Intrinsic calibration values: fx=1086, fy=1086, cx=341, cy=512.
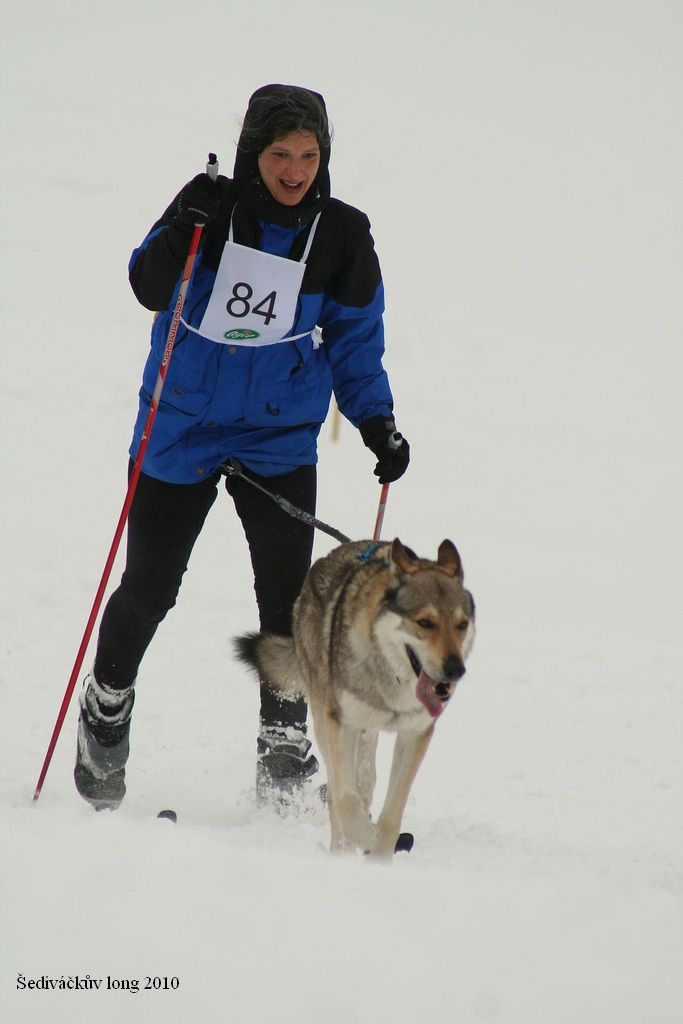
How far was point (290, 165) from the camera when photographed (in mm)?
3031

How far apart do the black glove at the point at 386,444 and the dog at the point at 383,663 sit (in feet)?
0.86

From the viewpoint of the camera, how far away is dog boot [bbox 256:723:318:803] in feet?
12.4

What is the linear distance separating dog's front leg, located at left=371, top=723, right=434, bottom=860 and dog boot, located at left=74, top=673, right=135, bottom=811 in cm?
99

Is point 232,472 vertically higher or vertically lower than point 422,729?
higher

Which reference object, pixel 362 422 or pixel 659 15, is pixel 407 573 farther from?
pixel 659 15

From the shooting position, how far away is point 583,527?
8.74 m

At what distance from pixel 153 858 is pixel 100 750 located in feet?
4.26

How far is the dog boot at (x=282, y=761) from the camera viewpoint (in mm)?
3775

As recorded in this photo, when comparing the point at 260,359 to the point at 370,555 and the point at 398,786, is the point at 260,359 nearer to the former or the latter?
the point at 370,555

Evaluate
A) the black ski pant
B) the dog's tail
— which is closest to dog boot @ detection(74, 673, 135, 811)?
the black ski pant

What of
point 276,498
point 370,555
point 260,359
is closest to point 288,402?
point 260,359

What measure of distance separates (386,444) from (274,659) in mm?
819

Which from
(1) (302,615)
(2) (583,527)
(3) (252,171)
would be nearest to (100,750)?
(1) (302,615)

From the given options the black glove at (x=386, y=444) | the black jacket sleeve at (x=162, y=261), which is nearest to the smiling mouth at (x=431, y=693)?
the black glove at (x=386, y=444)
